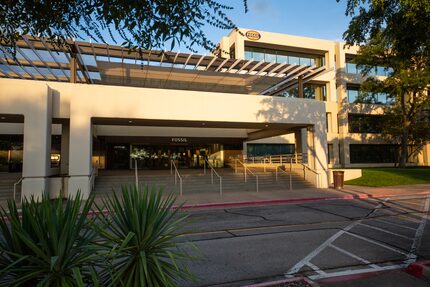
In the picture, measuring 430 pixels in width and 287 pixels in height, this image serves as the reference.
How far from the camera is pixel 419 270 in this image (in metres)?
5.26

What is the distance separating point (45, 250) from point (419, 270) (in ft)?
18.2

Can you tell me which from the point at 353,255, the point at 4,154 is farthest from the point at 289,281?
the point at 4,154

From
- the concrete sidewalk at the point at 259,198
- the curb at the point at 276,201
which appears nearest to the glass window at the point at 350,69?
the concrete sidewalk at the point at 259,198

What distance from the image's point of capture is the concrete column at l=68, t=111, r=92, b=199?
1588cm

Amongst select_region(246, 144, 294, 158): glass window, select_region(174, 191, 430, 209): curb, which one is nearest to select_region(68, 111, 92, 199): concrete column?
select_region(174, 191, 430, 209): curb

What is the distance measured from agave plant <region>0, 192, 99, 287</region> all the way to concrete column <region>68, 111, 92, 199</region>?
13.6m

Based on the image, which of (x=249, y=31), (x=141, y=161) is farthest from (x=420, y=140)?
(x=141, y=161)

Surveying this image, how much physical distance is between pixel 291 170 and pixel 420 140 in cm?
2508

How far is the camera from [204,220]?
35.0ft

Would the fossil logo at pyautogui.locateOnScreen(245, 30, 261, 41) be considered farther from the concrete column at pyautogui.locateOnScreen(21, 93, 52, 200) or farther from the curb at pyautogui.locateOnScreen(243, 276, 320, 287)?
the curb at pyautogui.locateOnScreen(243, 276, 320, 287)

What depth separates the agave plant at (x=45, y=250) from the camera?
2760mm

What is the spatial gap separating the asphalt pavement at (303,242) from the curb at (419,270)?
0.31 m

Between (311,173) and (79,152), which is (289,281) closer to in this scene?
(79,152)

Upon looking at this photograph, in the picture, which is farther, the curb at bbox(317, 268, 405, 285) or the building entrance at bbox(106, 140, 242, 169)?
the building entrance at bbox(106, 140, 242, 169)
